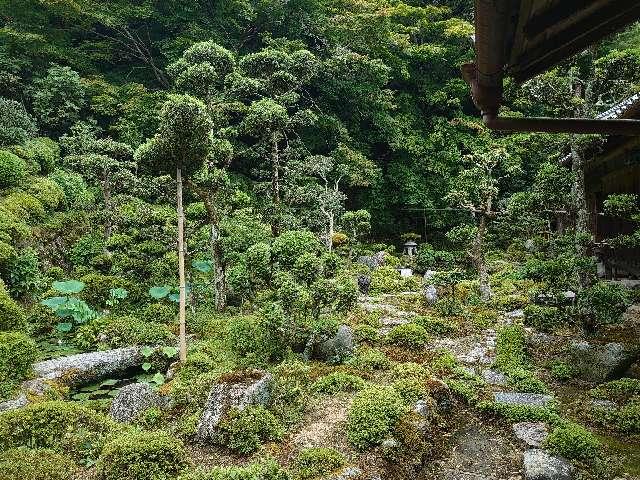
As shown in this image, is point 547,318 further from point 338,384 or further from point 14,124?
point 14,124

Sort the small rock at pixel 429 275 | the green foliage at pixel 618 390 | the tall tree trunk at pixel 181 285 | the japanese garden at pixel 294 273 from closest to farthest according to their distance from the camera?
the japanese garden at pixel 294 273
the green foliage at pixel 618 390
the tall tree trunk at pixel 181 285
the small rock at pixel 429 275

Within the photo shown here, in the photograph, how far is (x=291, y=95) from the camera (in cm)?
1736

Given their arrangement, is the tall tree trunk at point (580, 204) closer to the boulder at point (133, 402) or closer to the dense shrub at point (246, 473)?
the dense shrub at point (246, 473)

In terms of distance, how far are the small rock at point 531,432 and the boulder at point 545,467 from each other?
0.48m

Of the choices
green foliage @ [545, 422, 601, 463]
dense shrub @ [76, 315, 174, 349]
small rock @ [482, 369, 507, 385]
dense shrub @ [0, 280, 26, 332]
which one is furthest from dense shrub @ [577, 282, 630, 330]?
dense shrub @ [0, 280, 26, 332]

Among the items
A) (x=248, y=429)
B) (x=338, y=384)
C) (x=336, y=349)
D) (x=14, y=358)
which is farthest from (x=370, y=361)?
(x=14, y=358)

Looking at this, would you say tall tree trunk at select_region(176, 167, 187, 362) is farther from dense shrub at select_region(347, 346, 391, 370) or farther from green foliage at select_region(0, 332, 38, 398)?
dense shrub at select_region(347, 346, 391, 370)

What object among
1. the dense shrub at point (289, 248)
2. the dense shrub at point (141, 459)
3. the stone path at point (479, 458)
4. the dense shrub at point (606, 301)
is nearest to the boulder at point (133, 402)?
the dense shrub at point (141, 459)

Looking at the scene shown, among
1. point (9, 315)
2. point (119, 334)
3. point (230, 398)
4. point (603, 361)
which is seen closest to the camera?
point (230, 398)

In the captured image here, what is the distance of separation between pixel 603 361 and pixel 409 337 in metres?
4.24

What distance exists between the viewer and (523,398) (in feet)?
27.5

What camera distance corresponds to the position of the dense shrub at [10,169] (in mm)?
14930

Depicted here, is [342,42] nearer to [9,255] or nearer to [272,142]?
[272,142]

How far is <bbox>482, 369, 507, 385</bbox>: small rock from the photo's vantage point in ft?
30.7
